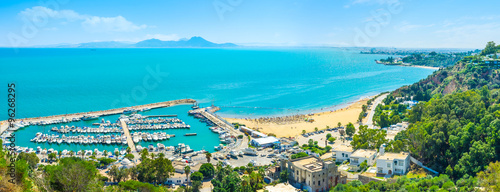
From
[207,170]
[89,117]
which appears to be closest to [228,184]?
[207,170]

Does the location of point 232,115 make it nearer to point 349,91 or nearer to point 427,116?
point 427,116

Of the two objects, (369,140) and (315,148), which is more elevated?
(369,140)

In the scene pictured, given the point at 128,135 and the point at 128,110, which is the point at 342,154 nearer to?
the point at 128,135

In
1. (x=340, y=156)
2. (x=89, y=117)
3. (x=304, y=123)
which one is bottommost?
(x=340, y=156)

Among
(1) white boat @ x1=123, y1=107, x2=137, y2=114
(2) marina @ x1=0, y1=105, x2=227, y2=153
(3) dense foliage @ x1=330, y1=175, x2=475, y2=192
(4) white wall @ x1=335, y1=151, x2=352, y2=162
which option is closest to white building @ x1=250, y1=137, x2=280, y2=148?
(2) marina @ x1=0, y1=105, x2=227, y2=153

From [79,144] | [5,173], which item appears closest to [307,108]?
[79,144]

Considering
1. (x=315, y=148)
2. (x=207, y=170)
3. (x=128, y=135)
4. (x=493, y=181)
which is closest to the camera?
(x=493, y=181)

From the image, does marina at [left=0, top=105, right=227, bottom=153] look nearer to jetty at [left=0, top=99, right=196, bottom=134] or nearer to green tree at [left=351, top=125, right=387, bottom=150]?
jetty at [left=0, top=99, right=196, bottom=134]

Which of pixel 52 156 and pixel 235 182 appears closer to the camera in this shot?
pixel 235 182
